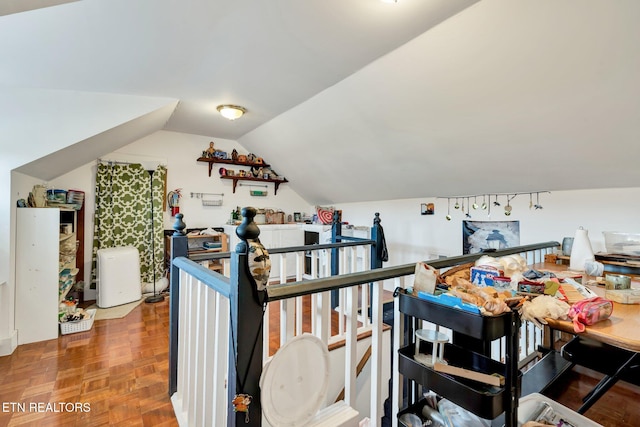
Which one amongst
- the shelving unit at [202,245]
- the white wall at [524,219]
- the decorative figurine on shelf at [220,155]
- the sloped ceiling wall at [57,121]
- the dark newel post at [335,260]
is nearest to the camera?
the sloped ceiling wall at [57,121]

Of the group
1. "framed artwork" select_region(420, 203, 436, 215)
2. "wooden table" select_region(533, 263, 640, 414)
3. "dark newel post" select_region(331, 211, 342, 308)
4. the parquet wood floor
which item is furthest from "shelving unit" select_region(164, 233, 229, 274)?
"wooden table" select_region(533, 263, 640, 414)

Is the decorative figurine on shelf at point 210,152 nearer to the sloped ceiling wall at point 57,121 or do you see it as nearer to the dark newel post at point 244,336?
the sloped ceiling wall at point 57,121

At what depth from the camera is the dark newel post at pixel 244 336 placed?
35.4 inches

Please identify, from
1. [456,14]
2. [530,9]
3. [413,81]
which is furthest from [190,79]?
[530,9]

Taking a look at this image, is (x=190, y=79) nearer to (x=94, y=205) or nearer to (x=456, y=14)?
(x=456, y=14)

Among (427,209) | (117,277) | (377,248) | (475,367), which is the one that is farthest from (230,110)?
(475,367)

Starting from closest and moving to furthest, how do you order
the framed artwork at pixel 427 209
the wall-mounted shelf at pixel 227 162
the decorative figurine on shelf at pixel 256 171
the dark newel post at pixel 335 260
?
the dark newel post at pixel 335 260, the framed artwork at pixel 427 209, the wall-mounted shelf at pixel 227 162, the decorative figurine on shelf at pixel 256 171

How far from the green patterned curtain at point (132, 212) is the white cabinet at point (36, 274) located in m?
1.35

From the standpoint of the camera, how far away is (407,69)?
2.39 metres

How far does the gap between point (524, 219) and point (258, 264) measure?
11.1 ft

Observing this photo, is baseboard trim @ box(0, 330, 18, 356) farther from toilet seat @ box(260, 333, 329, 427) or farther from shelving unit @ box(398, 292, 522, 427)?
shelving unit @ box(398, 292, 522, 427)

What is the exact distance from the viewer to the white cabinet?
2.70m

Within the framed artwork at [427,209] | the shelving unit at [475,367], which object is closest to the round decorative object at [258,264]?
the shelving unit at [475,367]
